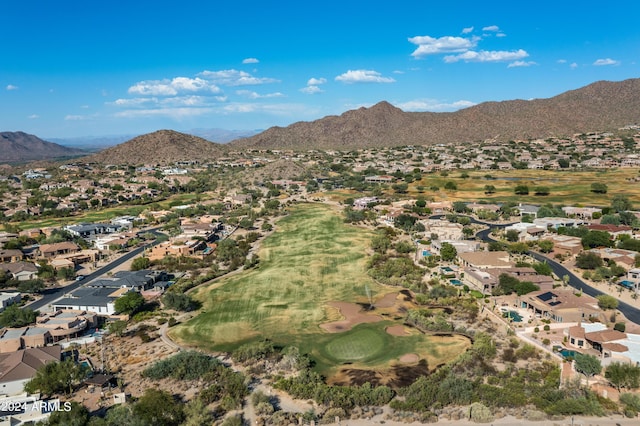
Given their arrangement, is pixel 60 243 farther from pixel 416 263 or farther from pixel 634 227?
pixel 634 227

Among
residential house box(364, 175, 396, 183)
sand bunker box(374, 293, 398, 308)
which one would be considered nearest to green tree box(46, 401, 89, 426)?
sand bunker box(374, 293, 398, 308)

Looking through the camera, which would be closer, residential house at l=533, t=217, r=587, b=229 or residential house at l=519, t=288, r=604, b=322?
residential house at l=519, t=288, r=604, b=322

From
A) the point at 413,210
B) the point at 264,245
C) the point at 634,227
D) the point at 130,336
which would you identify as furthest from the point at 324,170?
the point at 130,336

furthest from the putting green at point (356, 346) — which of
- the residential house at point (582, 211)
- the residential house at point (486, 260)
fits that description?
the residential house at point (582, 211)

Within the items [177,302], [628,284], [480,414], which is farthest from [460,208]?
[480,414]

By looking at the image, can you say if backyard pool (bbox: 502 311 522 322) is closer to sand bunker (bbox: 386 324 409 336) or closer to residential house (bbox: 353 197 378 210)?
sand bunker (bbox: 386 324 409 336)
